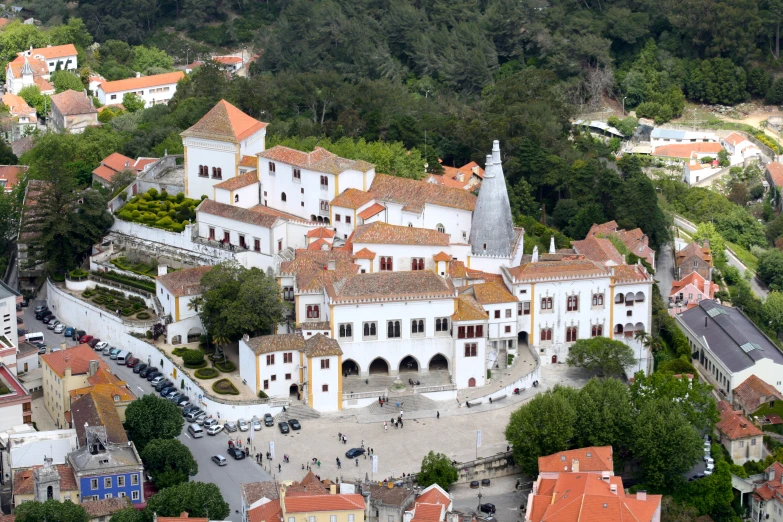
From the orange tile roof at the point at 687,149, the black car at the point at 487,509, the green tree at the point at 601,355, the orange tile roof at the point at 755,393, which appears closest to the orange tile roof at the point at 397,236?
the green tree at the point at 601,355

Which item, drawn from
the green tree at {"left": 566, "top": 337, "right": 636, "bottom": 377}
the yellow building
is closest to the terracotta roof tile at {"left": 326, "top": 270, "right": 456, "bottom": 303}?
the green tree at {"left": 566, "top": 337, "right": 636, "bottom": 377}

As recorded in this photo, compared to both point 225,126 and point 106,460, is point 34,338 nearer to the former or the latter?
point 225,126

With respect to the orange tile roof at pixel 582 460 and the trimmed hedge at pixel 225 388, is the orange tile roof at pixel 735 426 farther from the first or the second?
the trimmed hedge at pixel 225 388

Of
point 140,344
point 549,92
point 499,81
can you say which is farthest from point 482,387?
point 499,81

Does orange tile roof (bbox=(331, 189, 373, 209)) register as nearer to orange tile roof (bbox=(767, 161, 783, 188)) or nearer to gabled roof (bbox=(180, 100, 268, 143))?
gabled roof (bbox=(180, 100, 268, 143))

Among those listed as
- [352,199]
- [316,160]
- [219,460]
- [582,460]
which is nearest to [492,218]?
[352,199]

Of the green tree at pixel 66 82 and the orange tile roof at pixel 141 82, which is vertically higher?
the orange tile roof at pixel 141 82
